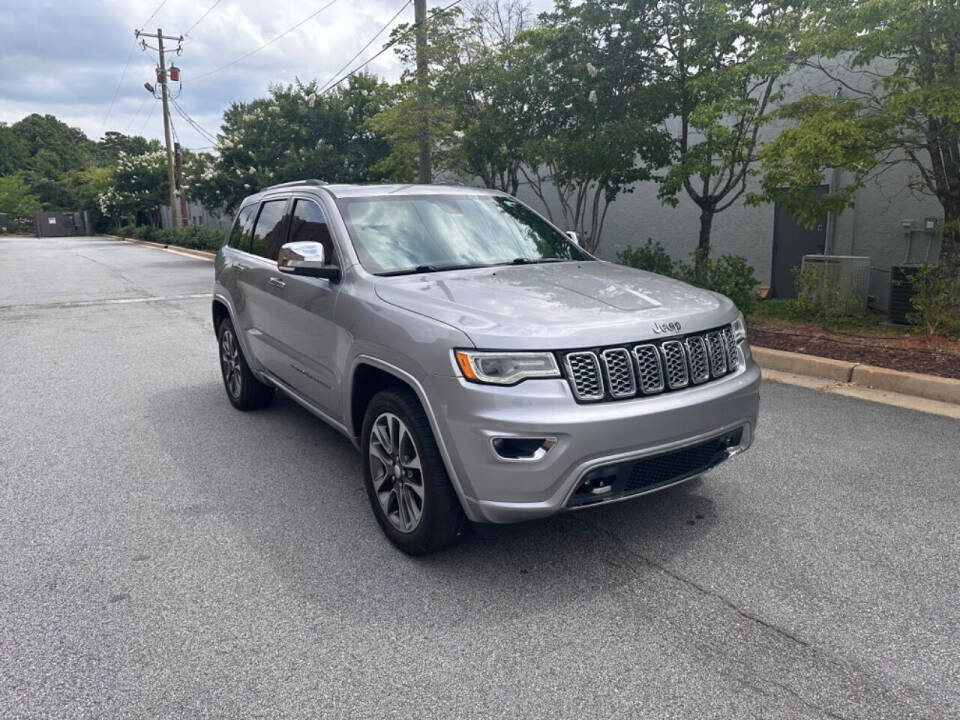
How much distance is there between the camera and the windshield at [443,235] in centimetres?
419

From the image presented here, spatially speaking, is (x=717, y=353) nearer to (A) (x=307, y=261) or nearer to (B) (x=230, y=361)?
(A) (x=307, y=261)

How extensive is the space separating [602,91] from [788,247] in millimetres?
4340

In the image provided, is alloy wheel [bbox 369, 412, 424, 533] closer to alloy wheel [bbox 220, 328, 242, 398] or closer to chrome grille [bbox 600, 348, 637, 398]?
chrome grille [bbox 600, 348, 637, 398]

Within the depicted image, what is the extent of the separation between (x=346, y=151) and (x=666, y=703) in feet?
76.0

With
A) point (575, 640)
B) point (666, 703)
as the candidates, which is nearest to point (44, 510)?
point (575, 640)

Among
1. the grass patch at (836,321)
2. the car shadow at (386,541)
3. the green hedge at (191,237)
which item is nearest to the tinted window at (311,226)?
the car shadow at (386,541)

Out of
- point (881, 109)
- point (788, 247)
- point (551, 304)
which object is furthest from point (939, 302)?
point (551, 304)

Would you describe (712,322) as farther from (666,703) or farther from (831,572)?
(666,703)

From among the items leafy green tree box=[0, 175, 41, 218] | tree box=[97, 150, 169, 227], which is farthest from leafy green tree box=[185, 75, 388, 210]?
leafy green tree box=[0, 175, 41, 218]

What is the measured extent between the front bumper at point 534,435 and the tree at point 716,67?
265 inches

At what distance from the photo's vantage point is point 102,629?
2973 millimetres

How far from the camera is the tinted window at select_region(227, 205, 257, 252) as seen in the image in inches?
232

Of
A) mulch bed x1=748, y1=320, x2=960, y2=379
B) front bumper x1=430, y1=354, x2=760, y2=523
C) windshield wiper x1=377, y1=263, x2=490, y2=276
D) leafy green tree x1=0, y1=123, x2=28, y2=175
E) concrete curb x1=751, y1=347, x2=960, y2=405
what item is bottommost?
concrete curb x1=751, y1=347, x2=960, y2=405

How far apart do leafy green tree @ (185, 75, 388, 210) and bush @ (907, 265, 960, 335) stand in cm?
1744
